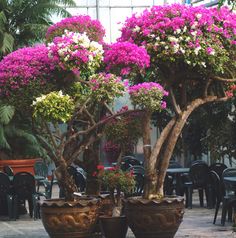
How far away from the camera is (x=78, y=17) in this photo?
10.1 meters

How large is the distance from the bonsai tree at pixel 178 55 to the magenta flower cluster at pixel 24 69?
113 cm

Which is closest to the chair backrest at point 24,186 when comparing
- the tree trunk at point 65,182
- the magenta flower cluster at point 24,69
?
the tree trunk at point 65,182

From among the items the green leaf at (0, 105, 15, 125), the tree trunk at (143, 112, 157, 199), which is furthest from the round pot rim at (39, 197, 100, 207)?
the green leaf at (0, 105, 15, 125)

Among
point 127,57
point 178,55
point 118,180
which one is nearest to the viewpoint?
point 127,57

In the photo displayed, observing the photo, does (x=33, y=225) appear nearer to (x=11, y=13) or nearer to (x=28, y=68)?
(x=28, y=68)

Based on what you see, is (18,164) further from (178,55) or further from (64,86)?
(178,55)

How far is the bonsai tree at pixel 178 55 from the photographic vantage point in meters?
9.05

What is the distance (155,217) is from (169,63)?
1986 mm

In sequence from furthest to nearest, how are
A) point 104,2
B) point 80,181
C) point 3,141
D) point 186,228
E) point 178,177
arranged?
point 104,2, point 3,141, point 178,177, point 80,181, point 186,228

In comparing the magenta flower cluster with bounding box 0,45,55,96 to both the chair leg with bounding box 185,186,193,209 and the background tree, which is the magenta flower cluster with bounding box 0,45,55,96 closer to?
the chair leg with bounding box 185,186,193,209

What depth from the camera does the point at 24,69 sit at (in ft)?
29.3

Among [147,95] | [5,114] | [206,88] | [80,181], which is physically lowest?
[80,181]

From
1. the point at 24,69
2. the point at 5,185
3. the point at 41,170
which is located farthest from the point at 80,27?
the point at 41,170

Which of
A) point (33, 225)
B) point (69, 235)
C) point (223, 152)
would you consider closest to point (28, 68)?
point (69, 235)
